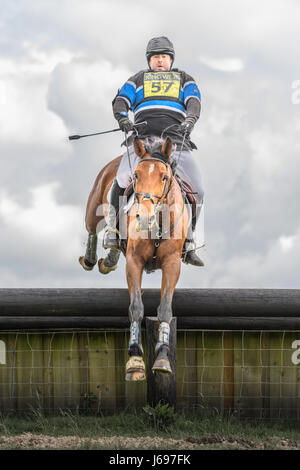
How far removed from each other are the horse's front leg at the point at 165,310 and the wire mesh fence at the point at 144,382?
3.76ft

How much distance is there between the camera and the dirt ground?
486 cm

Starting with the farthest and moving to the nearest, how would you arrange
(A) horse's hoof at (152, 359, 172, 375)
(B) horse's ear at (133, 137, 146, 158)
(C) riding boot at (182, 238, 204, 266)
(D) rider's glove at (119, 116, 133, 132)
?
(C) riding boot at (182, 238, 204, 266) → (D) rider's glove at (119, 116, 133, 132) → (B) horse's ear at (133, 137, 146, 158) → (A) horse's hoof at (152, 359, 172, 375)

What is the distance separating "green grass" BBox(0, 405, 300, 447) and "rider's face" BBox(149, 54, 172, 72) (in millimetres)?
3375

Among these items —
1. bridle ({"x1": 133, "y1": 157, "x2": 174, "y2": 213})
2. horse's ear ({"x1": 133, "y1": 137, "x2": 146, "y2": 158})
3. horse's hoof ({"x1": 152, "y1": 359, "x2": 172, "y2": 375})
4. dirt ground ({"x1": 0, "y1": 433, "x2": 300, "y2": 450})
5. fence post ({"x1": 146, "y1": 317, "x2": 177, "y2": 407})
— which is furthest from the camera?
fence post ({"x1": 146, "y1": 317, "x2": 177, "y2": 407})

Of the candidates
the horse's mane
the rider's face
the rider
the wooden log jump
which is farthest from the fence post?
the rider's face

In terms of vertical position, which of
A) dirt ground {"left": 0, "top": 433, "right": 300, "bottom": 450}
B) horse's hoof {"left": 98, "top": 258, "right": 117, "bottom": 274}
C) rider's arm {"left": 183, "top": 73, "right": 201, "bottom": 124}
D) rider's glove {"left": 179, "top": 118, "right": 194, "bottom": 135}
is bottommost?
Result: dirt ground {"left": 0, "top": 433, "right": 300, "bottom": 450}

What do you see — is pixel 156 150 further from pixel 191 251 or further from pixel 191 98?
pixel 191 251

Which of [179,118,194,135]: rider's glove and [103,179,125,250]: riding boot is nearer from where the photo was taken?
[179,118,194,135]: rider's glove

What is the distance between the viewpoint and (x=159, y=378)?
5719mm

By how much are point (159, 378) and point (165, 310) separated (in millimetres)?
801

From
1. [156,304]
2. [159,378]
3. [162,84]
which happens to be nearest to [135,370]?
[159,378]

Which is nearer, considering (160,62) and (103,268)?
(160,62)

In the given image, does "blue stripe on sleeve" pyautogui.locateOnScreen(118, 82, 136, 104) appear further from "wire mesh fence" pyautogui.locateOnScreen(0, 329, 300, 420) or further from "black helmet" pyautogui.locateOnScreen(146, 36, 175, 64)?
"wire mesh fence" pyautogui.locateOnScreen(0, 329, 300, 420)
